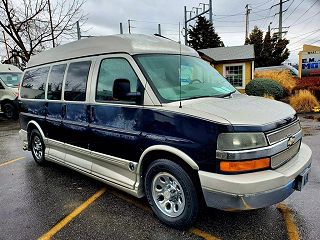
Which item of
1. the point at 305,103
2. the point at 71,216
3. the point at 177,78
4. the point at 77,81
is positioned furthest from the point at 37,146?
the point at 305,103

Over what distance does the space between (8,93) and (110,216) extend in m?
12.2

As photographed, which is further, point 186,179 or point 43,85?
point 43,85

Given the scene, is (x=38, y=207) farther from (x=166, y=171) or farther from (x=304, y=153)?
(x=304, y=153)

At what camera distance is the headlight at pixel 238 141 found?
2.80m

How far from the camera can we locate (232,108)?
10.5 ft

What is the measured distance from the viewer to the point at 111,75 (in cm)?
396

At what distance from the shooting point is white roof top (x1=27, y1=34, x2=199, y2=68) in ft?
12.5

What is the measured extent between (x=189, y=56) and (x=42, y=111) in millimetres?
3002

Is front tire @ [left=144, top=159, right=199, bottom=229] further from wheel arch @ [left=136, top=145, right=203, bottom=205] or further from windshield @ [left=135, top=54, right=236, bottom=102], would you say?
windshield @ [left=135, top=54, right=236, bottom=102]

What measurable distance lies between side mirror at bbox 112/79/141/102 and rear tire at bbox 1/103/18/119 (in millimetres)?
12089

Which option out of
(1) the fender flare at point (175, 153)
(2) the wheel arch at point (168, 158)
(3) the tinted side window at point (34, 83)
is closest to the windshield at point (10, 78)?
(3) the tinted side window at point (34, 83)

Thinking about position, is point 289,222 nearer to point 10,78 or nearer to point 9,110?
point 9,110

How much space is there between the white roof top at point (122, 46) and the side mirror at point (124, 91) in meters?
0.44

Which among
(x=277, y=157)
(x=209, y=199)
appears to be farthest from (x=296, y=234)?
(x=209, y=199)
